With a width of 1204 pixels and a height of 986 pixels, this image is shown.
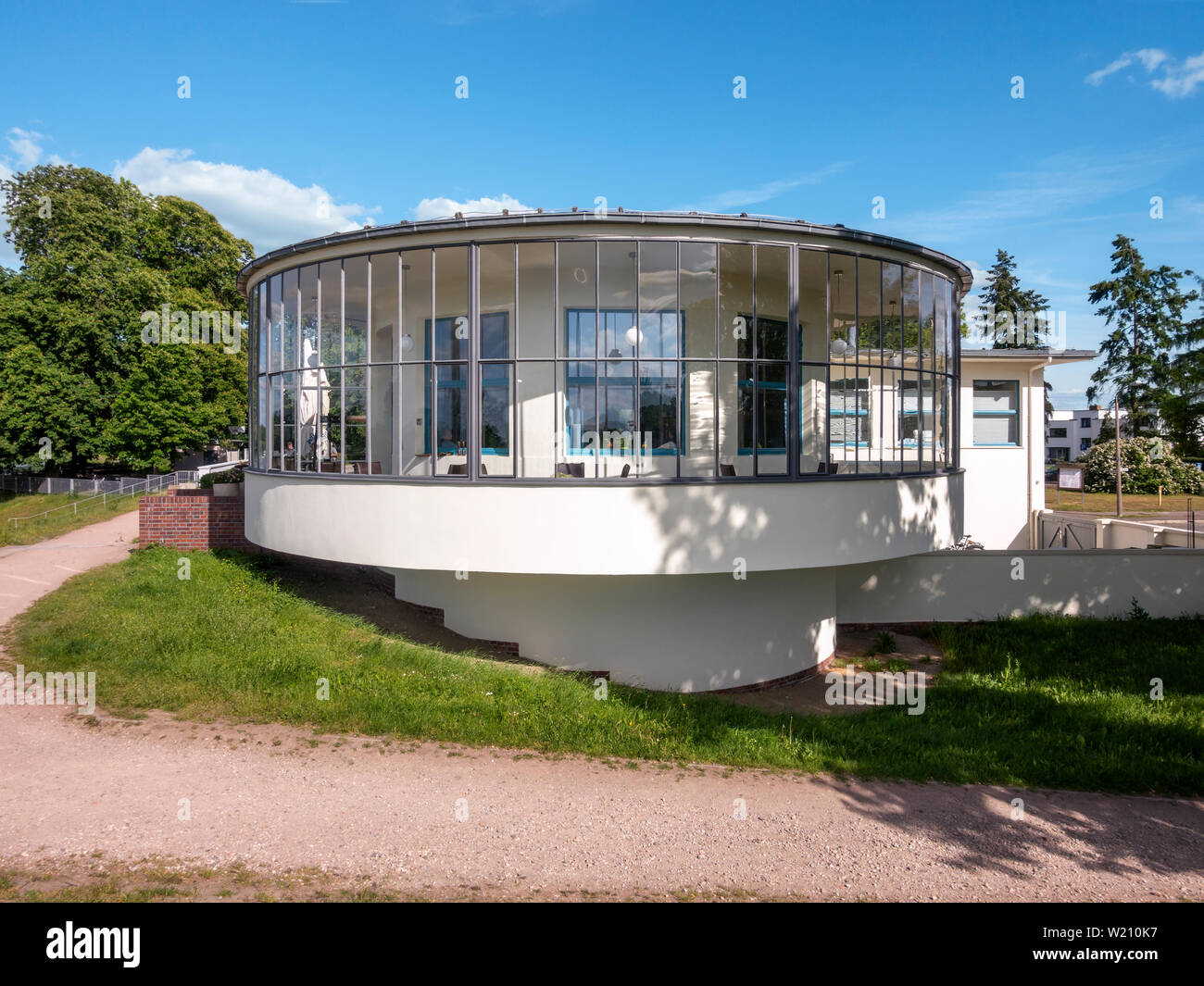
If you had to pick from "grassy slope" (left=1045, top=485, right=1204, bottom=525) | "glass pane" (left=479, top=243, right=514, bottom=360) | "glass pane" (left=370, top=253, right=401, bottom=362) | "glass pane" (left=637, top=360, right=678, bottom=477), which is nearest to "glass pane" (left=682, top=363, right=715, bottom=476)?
"glass pane" (left=637, top=360, right=678, bottom=477)

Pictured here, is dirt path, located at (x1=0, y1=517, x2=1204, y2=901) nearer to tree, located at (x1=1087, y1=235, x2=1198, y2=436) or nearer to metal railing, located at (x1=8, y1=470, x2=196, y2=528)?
metal railing, located at (x1=8, y1=470, x2=196, y2=528)

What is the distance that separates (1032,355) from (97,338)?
32.4m

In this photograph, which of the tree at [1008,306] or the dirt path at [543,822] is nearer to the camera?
the dirt path at [543,822]

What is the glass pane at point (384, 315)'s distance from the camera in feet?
39.9

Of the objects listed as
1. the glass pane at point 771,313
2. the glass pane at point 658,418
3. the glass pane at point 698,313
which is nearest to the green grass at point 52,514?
the glass pane at point 658,418

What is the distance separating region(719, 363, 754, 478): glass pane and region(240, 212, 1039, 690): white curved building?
4 cm

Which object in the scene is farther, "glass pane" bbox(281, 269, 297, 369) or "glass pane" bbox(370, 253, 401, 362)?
"glass pane" bbox(370, 253, 401, 362)

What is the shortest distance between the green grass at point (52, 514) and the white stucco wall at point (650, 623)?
1621cm

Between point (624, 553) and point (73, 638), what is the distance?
748 cm

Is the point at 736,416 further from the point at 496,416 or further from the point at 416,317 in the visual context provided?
the point at 416,317

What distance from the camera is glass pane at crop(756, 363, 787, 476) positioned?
40.2 ft

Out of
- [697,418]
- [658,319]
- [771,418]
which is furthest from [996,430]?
[658,319]

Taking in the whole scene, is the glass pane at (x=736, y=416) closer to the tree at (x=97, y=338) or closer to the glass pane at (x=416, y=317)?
the glass pane at (x=416, y=317)
